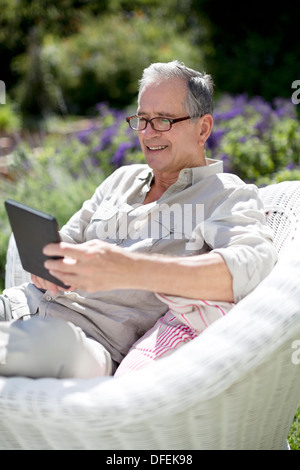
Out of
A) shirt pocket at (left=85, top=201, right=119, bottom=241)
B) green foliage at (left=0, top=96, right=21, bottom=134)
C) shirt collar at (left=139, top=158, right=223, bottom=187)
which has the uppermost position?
shirt collar at (left=139, top=158, right=223, bottom=187)

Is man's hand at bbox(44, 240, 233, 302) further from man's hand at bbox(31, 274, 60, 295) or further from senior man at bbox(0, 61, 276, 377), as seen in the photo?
man's hand at bbox(31, 274, 60, 295)

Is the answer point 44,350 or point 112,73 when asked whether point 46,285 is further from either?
point 112,73

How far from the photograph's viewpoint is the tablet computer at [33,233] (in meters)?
1.58

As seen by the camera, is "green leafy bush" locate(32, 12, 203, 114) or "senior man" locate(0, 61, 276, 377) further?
"green leafy bush" locate(32, 12, 203, 114)

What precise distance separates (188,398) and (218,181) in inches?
37.7

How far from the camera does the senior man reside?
159 centimetres

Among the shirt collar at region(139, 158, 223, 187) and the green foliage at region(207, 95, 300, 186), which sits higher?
the shirt collar at region(139, 158, 223, 187)

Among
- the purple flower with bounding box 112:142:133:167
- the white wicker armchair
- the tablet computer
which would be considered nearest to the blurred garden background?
the purple flower with bounding box 112:142:133:167

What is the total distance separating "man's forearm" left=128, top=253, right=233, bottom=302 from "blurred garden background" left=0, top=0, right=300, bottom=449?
251 centimetres

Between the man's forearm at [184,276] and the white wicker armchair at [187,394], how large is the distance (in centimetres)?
14

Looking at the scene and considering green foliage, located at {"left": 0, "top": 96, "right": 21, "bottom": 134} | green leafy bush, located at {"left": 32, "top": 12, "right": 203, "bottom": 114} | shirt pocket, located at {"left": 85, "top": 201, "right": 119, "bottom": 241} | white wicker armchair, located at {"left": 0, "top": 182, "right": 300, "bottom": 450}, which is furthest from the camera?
green leafy bush, located at {"left": 32, "top": 12, "right": 203, "bottom": 114}

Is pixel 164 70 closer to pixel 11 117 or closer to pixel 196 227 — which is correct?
pixel 196 227

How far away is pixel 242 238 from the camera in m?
1.79

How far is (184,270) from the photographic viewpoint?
1660 mm
